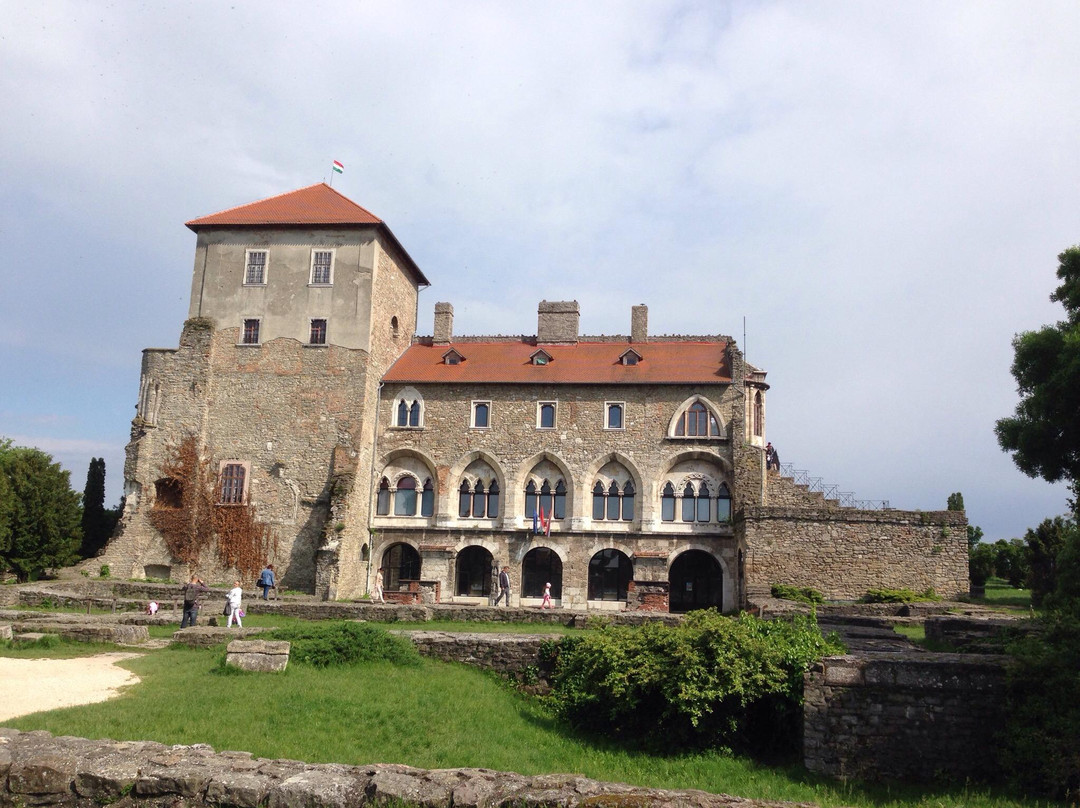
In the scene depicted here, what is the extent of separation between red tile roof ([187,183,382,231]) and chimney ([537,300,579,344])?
836 centimetres

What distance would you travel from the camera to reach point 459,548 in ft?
109

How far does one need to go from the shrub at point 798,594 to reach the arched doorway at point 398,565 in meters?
14.6

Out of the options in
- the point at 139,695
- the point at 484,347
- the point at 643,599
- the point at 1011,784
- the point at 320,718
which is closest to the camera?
the point at 1011,784

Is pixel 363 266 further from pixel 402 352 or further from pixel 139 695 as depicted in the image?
pixel 139 695

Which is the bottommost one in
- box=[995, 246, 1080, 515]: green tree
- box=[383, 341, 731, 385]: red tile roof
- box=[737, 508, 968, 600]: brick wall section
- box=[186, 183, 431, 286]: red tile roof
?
box=[737, 508, 968, 600]: brick wall section

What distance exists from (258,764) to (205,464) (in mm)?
27523

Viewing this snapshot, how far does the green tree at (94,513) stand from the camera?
37047 millimetres

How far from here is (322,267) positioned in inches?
1357

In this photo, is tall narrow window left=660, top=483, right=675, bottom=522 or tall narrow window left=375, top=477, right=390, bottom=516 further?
tall narrow window left=375, top=477, right=390, bottom=516

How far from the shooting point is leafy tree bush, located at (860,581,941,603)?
25656 mm

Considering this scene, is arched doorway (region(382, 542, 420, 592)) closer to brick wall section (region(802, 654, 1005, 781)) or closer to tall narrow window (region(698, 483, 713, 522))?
tall narrow window (region(698, 483, 713, 522))

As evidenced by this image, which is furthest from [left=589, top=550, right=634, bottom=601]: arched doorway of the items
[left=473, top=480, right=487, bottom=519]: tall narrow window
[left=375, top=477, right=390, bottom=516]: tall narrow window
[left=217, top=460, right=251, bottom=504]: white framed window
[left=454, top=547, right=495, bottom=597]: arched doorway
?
[left=217, top=460, right=251, bottom=504]: white framed window

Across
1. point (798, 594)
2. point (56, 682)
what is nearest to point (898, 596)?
point (798, 594)

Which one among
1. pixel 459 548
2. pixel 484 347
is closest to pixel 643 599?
pixel 459 548
